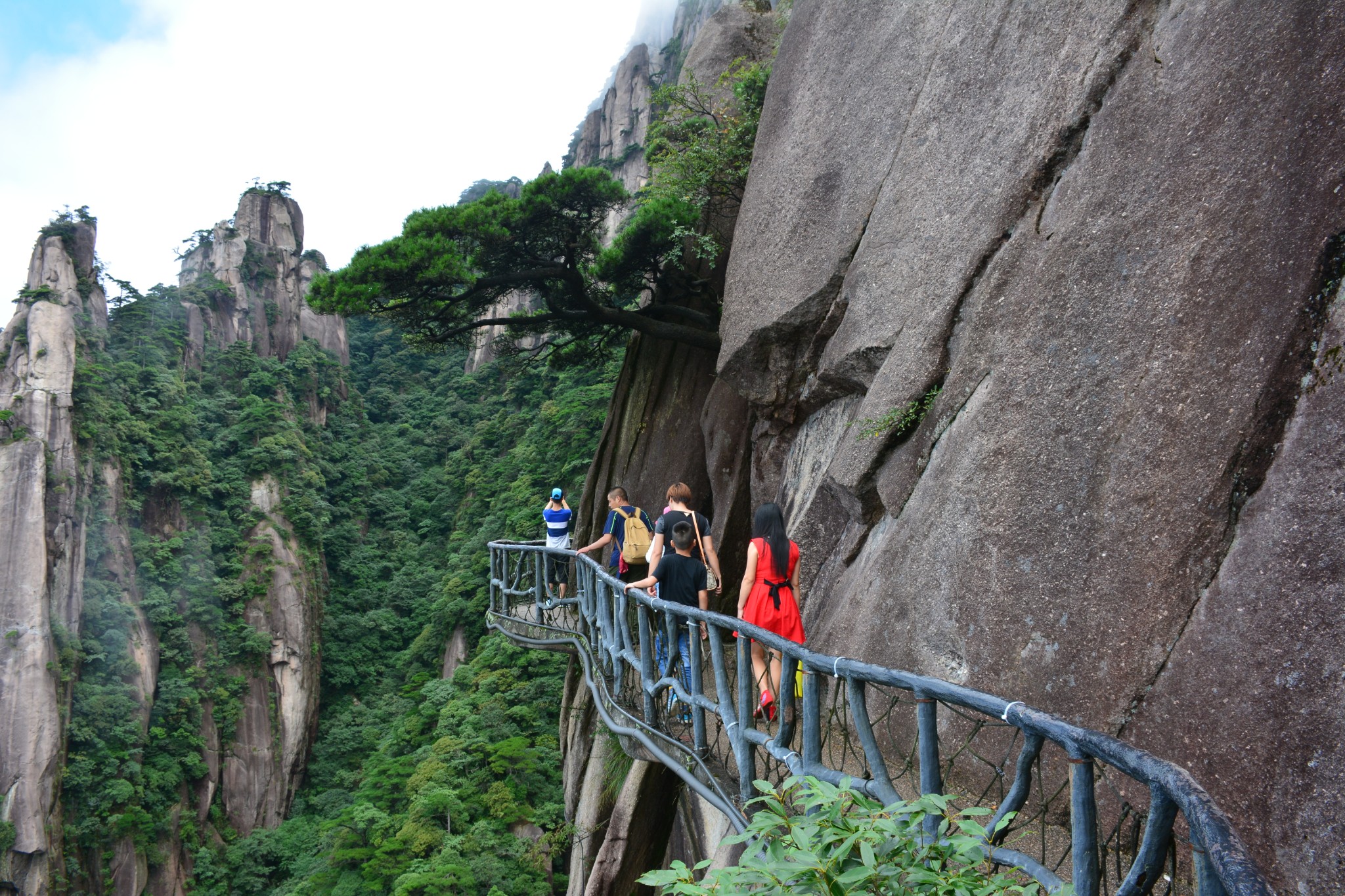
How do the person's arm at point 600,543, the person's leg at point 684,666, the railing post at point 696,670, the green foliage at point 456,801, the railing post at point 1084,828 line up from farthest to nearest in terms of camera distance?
the green foliage at point 456,801
the person's arm at point 600,543
the person's leg at point 684,666
the railing post at point 696,670
the railing post at point 1084,828

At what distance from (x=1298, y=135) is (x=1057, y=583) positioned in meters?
1.76

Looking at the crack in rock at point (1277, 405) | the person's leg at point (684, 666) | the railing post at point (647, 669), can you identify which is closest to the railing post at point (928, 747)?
the crack in rock at point (1277, 405)

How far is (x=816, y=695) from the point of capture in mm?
Result: 2598

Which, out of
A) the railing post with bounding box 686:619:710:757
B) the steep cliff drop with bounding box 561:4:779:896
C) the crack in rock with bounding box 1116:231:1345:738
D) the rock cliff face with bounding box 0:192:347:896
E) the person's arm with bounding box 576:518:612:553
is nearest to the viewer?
the crack in rock with bounding box 1116:231:1345:738

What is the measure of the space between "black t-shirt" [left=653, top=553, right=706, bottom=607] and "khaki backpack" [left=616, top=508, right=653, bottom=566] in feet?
5.81

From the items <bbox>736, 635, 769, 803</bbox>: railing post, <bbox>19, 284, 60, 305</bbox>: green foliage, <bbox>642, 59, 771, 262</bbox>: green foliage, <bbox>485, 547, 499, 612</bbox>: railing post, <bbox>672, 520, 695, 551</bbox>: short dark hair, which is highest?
<bbox>19, 284, 60, 305</bbox>: green foliage

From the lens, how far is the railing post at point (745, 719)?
319cm

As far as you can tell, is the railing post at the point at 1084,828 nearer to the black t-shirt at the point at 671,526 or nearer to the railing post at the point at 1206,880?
the railing post at the point at 1206,880

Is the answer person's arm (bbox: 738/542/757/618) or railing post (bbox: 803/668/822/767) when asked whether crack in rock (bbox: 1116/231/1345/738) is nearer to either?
A: railing post (bbox: 803/668/822/767)

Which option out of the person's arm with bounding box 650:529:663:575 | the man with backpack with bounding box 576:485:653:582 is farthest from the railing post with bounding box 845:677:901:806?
the man with backpack with bounding box 576:485:653:582

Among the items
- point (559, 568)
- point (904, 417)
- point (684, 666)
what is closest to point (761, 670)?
point (684, 666)

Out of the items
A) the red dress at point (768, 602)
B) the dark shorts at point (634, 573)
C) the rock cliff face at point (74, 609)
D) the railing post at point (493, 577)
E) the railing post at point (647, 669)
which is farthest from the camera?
the rock cliff face at point (74, 609)

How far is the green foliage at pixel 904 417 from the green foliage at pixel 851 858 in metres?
2.94

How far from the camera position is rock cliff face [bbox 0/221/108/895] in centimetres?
2136
